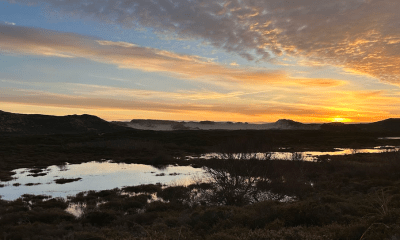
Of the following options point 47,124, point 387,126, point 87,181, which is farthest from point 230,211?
point 387,126

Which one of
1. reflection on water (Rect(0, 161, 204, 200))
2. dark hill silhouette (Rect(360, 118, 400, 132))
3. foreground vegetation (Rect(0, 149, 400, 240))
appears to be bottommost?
reflection on water (Rect(0, 161, 204, 200))

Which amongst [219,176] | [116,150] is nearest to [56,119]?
[116,150]

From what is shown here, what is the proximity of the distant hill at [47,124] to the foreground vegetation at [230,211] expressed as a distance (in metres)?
114

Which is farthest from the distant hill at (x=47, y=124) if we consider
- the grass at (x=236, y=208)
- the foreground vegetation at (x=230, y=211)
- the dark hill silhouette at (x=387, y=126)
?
the dark hill silhouette at (x=387, y=126)

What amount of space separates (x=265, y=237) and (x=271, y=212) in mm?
3343

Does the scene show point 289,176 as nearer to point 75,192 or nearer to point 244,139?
point 244,139

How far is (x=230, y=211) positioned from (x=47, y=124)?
447 ft

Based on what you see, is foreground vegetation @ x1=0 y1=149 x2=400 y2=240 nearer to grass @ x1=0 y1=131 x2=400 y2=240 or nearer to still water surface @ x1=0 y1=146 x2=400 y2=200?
grass @ x1=0 y1=131 x2=400 y2=240

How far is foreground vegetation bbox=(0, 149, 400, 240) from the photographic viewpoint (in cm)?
830

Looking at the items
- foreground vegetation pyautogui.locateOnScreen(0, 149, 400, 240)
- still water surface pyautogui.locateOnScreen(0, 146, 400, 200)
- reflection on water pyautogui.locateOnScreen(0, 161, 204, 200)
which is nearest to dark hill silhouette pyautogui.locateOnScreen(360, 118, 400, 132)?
foreground vegetation pyautogui.locateOnScreen(0, 149, 400, 240)

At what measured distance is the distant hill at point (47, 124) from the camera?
111 metres

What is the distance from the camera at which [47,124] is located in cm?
12400

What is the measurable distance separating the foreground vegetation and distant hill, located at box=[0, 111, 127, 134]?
114 metres

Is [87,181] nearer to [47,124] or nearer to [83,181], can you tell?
[83,181]
